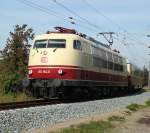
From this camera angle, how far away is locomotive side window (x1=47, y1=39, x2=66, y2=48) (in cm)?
2233

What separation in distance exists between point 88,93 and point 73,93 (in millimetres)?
2487

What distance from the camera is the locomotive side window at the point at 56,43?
73.3ft

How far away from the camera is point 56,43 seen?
73.6 feet

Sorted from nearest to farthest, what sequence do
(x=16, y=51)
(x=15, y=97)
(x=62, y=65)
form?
(x=62, y=65)
(x=15, y=97)
(x=16, y=51)

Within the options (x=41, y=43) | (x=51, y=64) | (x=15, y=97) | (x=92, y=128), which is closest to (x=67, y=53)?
(x=51, y=64)

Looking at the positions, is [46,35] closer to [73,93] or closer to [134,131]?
[73,93]

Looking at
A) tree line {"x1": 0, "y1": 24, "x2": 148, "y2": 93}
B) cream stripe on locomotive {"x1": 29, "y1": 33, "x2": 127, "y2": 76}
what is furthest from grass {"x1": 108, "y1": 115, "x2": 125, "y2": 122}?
tree line {"x1": 0, "y1": 24, "x2": 148, "y2": 93}

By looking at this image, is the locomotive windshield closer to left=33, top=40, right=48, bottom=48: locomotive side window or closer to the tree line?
left=33, top=40, right=48, bottom=48: locomotive side window

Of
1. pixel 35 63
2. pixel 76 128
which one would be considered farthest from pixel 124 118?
pixel 35 63

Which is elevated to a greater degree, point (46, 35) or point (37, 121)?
point (46, 35)

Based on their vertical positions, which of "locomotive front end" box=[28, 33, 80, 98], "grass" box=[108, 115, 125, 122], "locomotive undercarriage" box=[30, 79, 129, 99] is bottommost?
"grass" box=[108, 115, 125, 122]

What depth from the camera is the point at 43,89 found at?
21578 millimetres

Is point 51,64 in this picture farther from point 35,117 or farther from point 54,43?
point 35,117

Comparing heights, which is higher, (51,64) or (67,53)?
(67,53)
